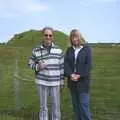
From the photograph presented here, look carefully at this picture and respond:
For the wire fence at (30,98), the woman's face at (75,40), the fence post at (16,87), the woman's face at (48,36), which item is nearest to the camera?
the woman's face at (48,36)

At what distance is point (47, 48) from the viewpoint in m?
8.31

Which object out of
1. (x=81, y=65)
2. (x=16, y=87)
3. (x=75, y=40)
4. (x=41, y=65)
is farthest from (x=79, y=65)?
(x=16, y=87)

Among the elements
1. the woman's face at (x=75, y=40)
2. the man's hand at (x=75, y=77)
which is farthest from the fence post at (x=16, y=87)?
the woman's face at (x=75, y=40)

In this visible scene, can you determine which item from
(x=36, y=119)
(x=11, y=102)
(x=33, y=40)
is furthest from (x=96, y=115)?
(x=33, y=40)

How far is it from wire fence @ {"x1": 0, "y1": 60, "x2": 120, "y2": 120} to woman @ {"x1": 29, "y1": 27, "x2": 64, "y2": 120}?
1.82 meters

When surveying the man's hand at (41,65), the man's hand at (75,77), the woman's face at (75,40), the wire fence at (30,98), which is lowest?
the wire fence at (30,98)

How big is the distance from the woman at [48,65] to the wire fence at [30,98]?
1.82 meters

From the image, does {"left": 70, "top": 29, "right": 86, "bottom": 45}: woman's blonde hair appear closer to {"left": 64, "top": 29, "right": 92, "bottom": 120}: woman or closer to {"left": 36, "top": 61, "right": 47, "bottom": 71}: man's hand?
{"left": 64, "top": 29, "right": 92, "bottom": 120}: woman

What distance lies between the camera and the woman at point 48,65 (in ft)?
27.2

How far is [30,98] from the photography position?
12305 mm

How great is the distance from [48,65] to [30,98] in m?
4.11

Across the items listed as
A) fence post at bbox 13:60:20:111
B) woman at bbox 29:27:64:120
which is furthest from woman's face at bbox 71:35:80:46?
fence post at bbox 13:60:20:111

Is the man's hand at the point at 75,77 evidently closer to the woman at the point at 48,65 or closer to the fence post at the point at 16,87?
the woman at the point at 48,65

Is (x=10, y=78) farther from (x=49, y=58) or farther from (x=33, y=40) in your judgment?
(x=33, y=40)
